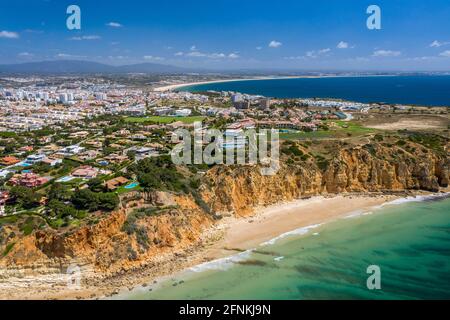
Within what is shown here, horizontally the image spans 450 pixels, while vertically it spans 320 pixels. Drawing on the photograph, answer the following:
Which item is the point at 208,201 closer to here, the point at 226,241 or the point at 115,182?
the point at 226,241

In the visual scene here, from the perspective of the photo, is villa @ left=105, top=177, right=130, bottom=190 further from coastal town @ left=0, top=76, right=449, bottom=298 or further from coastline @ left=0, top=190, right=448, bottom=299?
coastline @ left=0, top=190, right=448, bottom=299

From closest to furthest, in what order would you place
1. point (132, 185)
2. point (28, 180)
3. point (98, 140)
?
1. point (132, 185)
2. point (28, 180)
3. point (98, 140)

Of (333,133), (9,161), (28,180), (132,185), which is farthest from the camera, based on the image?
(333,133)

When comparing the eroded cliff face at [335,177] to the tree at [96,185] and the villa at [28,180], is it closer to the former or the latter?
the tree at [96,185]

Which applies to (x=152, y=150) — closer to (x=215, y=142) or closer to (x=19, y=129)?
(x=215, y=142)

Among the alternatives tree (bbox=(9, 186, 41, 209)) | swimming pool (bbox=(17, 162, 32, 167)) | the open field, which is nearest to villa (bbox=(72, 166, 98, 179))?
tree (bbox=(9, 186, 41, 209))

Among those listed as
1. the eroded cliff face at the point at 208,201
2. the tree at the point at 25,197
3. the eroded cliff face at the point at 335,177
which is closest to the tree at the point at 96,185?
the eroded cliff face at the point at 208,201

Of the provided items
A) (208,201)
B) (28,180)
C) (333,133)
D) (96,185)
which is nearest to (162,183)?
(208,201)
